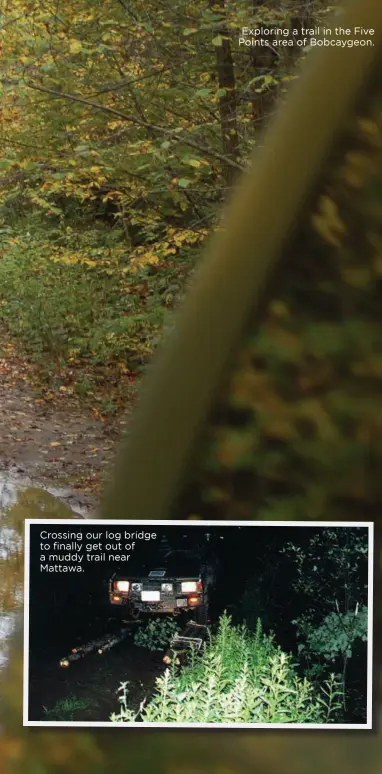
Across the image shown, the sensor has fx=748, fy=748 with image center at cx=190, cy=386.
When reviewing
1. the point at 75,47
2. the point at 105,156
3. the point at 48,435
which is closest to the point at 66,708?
the point at 48,435

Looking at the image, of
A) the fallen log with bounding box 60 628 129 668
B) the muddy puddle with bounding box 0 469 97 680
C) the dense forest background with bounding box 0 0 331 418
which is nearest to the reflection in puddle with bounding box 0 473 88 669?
the muddy puddle with bounding box 0 469 97 680

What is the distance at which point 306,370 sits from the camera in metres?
2.11

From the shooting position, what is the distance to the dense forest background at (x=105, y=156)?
234cm

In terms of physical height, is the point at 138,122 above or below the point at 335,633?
above

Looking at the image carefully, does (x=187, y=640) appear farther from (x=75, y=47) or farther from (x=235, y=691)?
(x=75, y=47)

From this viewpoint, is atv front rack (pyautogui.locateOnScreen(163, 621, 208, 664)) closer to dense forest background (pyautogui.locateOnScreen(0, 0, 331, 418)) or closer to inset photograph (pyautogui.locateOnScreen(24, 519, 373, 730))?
inset photograph (pyautogui.locateOnScreen(24, 519, 373, 730))

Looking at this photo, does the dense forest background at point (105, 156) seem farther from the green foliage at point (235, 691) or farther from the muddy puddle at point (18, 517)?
the green foliage at point (235, 691)

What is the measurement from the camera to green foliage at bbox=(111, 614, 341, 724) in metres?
2.21

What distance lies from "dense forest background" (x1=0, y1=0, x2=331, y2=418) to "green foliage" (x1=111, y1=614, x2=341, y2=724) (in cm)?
82

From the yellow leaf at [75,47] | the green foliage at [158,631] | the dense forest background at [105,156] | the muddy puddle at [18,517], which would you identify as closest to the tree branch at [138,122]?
the dense forest background at [105,156]

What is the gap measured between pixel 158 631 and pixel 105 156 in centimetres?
149

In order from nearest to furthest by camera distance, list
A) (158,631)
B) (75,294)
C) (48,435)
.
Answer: (158,631) < (48,435) < (75,294)

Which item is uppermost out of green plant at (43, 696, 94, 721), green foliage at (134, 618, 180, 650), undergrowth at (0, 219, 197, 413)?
undergrowth at (0, 219, 197, 413)

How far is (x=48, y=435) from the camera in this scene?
2.32 m
